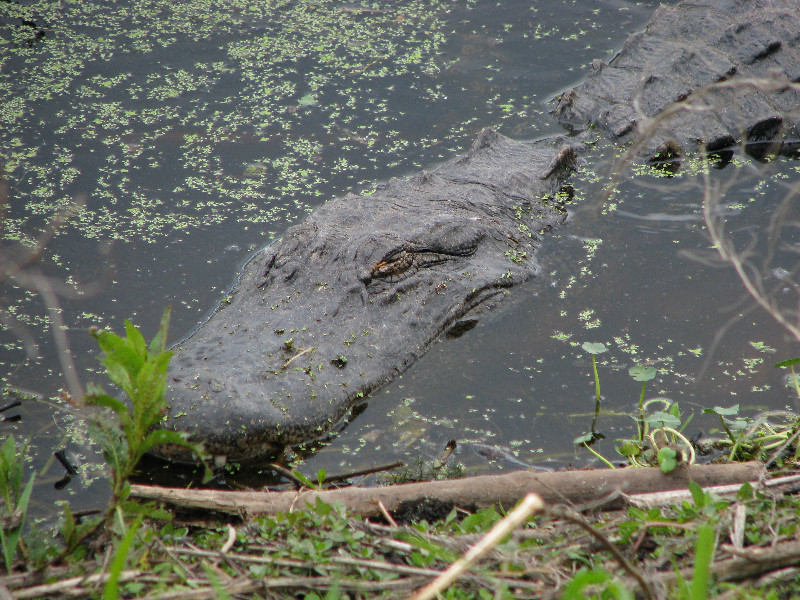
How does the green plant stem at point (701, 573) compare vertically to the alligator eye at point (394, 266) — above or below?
above

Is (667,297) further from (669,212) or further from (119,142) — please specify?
(119,142)

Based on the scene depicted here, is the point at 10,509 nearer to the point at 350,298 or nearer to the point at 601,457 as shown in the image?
the point at 350,298

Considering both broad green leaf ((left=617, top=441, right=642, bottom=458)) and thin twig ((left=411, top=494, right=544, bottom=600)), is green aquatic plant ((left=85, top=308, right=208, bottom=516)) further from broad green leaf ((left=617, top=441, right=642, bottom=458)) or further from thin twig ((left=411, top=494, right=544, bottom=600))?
broad green leaf ((left=617, top=441, right=642, bottom=458))

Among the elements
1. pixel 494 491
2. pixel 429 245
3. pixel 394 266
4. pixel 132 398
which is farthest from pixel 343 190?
pixel 132 398

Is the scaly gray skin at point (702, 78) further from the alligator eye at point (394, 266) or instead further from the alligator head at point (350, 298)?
the alligator eye at point (394, 266)

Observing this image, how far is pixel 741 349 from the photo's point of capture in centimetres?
359

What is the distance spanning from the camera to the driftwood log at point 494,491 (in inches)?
81.1

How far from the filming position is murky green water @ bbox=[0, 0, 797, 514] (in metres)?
3.26

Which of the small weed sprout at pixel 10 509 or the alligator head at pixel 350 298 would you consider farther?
the alligator head at pixel 350 298

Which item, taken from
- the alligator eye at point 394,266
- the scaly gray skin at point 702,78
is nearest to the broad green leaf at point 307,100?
the scaly gray skin at point 702,78

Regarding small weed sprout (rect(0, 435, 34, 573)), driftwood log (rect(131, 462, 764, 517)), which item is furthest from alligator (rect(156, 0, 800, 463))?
small weed sprout (rect(0, 435, 34, 573))

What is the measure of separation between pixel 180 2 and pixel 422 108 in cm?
301

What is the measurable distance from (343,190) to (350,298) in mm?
1766

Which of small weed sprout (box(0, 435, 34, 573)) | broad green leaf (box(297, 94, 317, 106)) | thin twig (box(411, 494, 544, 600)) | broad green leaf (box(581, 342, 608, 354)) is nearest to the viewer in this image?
thin twig (box(411, 494, 544, 600))
